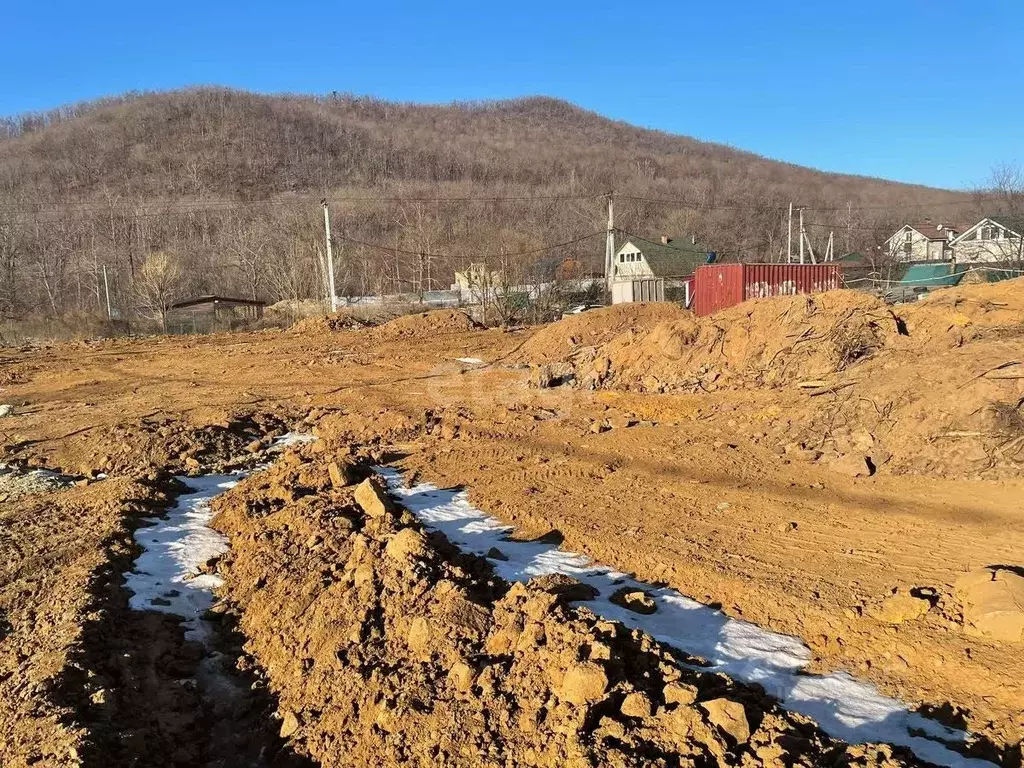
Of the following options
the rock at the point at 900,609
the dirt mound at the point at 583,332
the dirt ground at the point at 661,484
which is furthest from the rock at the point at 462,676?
the dirt mound at the point at 583,332

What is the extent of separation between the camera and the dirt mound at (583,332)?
1697 cm

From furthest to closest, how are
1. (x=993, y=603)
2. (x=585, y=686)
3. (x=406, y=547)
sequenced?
(x=406, y=547) → (x=993, y=603) → (x=585, y=686)

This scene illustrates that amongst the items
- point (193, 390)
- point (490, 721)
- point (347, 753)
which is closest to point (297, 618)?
point (347, 753)

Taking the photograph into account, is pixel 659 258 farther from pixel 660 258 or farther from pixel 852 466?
pixel 852 466

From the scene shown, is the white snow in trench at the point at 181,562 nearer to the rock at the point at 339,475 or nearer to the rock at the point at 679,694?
the rock at the point at 339,475

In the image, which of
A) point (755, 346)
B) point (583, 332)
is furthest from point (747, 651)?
point (583, 332)

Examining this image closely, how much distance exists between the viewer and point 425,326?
24.1 meters

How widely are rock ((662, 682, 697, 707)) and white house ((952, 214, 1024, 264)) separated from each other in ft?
165

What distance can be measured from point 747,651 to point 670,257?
59.1m

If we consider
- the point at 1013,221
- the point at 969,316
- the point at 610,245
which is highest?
the point at 1013,221

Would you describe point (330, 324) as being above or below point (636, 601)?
above

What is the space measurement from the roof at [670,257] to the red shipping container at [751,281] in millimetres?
36721

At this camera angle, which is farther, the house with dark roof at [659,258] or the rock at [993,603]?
the house with dark roof at [659,258]

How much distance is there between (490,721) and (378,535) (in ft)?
8.84
